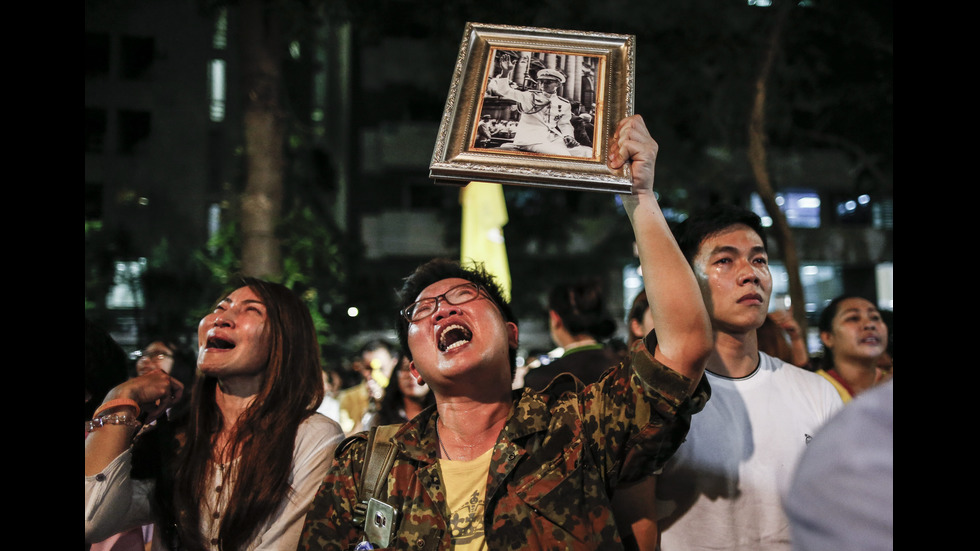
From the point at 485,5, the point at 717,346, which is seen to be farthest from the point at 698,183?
the point at 717,346

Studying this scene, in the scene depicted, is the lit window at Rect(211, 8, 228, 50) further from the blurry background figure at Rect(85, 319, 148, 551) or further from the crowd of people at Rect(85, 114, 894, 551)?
the crowd of people at Rect(85, 114, 894, 551)

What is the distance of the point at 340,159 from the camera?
22.9 metres

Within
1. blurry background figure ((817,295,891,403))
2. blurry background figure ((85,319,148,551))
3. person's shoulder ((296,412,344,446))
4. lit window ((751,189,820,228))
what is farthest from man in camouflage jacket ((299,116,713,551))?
lit window ((751,189,820,228))

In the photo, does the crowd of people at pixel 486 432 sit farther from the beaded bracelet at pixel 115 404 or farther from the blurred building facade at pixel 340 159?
the blurred building facade at pixel 340 159

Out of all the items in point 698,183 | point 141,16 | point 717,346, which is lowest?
point 717,346

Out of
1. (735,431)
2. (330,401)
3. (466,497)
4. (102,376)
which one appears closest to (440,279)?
(466,497)

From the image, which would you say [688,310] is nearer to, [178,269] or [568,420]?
[568,420]

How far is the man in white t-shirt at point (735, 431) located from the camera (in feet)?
8.22

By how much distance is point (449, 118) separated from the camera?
8.02 feet

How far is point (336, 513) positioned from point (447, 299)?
A: 83 cm

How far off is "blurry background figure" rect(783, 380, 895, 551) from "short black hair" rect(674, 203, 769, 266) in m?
1.66

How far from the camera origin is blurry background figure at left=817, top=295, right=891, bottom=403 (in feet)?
14.2

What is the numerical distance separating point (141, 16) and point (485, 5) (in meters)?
17.8

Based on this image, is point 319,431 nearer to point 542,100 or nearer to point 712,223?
point 542,100
